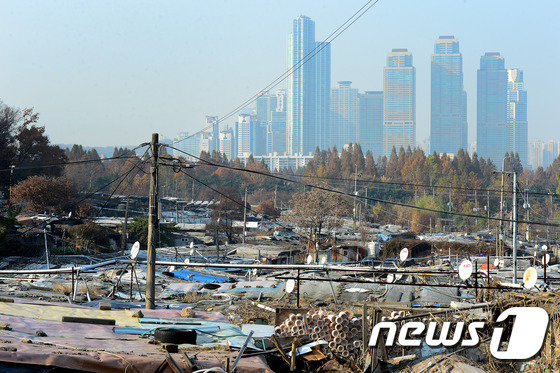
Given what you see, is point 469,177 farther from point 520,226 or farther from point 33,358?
point 33,358

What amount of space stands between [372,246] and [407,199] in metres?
51.1

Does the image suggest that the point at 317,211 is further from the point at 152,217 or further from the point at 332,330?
the point at 332,330

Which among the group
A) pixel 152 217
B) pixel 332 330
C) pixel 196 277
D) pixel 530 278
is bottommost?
pixel 196 277

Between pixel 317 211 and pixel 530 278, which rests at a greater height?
pixel 530 278

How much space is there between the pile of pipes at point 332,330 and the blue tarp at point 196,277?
13.3 m

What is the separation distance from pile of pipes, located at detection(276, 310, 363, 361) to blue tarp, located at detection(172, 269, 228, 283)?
1330 centimetres

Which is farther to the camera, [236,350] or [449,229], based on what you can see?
[449,229]

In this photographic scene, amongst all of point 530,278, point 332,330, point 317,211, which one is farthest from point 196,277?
point 317,211

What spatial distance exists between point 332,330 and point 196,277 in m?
15.0

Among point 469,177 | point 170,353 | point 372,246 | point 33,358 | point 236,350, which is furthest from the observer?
point 469,177

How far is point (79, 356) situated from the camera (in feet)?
22.6

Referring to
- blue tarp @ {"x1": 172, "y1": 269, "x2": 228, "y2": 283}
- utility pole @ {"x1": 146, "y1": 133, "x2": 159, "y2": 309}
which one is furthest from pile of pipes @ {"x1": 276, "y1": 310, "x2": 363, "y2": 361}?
blue tarp @ {"x1": 172, "y1": 269, "x2": 228, "y2": 283}

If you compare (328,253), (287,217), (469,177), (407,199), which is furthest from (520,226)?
(328,253)

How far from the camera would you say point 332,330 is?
35.1 ft
